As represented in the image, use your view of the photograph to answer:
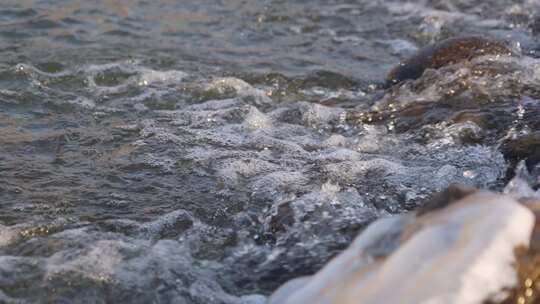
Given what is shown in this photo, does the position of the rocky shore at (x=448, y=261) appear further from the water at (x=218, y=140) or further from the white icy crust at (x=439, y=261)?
the water at (x=218, y=140)

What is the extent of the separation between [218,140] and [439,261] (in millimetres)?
2704

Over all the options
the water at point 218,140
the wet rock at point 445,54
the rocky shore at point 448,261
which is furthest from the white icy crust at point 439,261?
the wet rock at point 445,54

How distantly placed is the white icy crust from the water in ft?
2.26

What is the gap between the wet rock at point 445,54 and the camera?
5.77 m

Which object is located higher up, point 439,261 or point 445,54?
point 439,261

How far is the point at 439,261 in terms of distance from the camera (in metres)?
2.16

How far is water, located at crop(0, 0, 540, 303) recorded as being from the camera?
316 centimetres

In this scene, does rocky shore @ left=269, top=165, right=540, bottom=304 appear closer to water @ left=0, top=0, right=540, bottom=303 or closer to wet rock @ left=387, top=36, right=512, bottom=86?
water @ left=0, top=0, right=540, bottom=303

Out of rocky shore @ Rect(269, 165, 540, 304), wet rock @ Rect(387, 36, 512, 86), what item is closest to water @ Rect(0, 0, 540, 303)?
wet rock @ Rect(387, 36, 512, 86)

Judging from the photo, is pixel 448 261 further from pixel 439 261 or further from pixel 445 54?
pixel 445 54

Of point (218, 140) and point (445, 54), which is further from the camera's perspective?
point (445, 54)

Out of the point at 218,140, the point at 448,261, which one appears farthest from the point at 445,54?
the point at 448,261

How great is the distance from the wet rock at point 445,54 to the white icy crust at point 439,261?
11.6 feet

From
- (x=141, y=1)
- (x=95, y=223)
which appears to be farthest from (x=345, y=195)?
(x=141, y=1)
